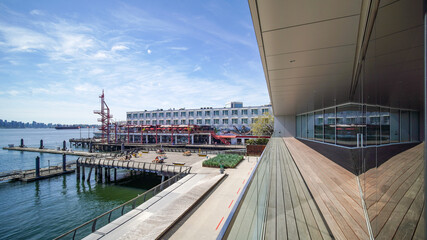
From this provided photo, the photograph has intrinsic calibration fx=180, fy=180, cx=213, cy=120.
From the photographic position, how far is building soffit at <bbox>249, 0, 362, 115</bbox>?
2.31 meters

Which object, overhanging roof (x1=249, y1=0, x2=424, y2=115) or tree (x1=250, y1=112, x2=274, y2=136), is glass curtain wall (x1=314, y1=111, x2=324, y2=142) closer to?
overhanging roof (x1=249, y1=0, x2=424, y2=115)

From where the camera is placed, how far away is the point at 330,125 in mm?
10164

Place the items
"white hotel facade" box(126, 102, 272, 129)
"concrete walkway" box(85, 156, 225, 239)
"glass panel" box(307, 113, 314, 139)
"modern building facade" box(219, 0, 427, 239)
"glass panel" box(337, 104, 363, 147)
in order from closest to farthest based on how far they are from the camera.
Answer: "modern building facade" box(219, 0, 427, 239), "concrete walkway" box(85, 156, 225, 239), "glass panel" box(337, 104, 363, 147), "glass panel" box(307, 113, 314, 139), "white hotel facade" box(126, 102, 272, 129)

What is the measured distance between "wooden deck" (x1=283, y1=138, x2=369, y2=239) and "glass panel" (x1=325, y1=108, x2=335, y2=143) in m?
5.47

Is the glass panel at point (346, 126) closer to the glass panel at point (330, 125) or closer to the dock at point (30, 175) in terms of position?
the glass panel at point (330, 125)

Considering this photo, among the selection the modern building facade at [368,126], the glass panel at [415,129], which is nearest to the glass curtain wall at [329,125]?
the modern building facade at [368,126]

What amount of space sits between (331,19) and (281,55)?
1.21m

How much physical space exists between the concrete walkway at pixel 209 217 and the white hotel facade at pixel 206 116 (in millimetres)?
30059

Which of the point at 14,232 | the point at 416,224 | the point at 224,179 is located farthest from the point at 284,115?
the point at 14,232

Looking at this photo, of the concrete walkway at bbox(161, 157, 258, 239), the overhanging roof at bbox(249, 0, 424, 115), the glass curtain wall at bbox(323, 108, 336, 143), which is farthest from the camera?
the glass curtain wall at bbox(323, 108, 336, 143)

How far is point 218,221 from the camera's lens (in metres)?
8.17

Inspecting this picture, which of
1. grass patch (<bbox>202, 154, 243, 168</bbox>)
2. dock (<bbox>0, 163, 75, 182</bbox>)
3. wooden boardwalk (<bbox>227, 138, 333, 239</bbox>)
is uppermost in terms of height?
wooden boardwalk (<bbox>227, 138, 333, 239</bbox>)

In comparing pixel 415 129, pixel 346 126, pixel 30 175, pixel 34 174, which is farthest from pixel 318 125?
pixel 30 175

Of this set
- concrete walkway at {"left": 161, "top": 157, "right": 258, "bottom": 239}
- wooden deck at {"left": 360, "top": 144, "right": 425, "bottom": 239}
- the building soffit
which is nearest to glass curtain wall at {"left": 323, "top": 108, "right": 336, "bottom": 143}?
the building soffit
